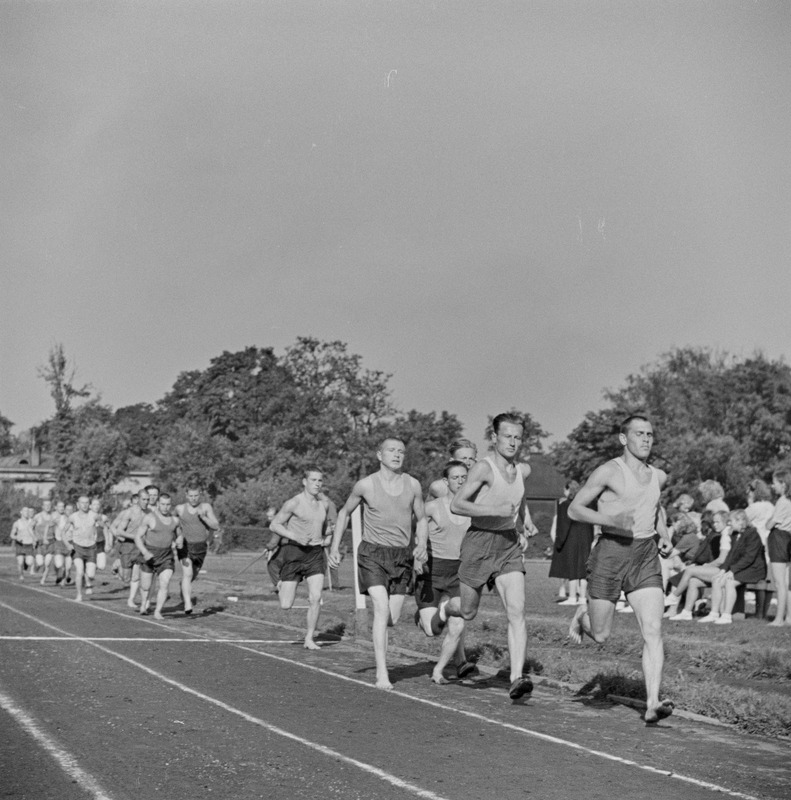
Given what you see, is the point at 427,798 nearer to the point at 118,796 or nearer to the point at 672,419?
the point at 118,796

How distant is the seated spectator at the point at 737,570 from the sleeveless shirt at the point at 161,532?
7.52 metres

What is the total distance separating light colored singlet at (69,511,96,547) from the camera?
81.6 feet

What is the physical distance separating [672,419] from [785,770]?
82061mm

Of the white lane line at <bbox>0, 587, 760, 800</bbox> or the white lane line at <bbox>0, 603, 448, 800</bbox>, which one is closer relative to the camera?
the white lane line at <bbox>0, 603, 448, 800</bbox>

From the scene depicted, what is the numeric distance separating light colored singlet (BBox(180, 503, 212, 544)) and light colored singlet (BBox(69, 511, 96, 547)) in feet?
19.3

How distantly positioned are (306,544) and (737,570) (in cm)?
636

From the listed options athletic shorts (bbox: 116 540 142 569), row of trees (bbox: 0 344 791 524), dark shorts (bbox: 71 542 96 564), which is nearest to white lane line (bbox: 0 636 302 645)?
athletic shorts (bbox: 116 540 142 569)

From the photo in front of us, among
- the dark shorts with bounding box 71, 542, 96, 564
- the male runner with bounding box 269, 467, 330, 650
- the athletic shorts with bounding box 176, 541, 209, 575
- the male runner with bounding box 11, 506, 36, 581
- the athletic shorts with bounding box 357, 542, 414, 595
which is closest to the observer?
the athletic shorts with bounding box 357, 542, 414, 595

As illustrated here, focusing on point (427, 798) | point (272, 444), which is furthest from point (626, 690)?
point (272, 444)

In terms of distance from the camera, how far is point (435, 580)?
12375 millimetres

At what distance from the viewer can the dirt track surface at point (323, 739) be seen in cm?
670

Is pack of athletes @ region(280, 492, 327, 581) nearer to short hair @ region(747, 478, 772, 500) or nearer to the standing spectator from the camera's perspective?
the standing spectator

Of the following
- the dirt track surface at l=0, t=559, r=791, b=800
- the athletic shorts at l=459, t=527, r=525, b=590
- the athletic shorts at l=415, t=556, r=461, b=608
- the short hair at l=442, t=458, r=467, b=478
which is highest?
the short hair at l=442, t=458, r=467, b=478

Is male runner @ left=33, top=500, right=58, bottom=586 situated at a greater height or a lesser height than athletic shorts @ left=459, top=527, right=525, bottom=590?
lesser
